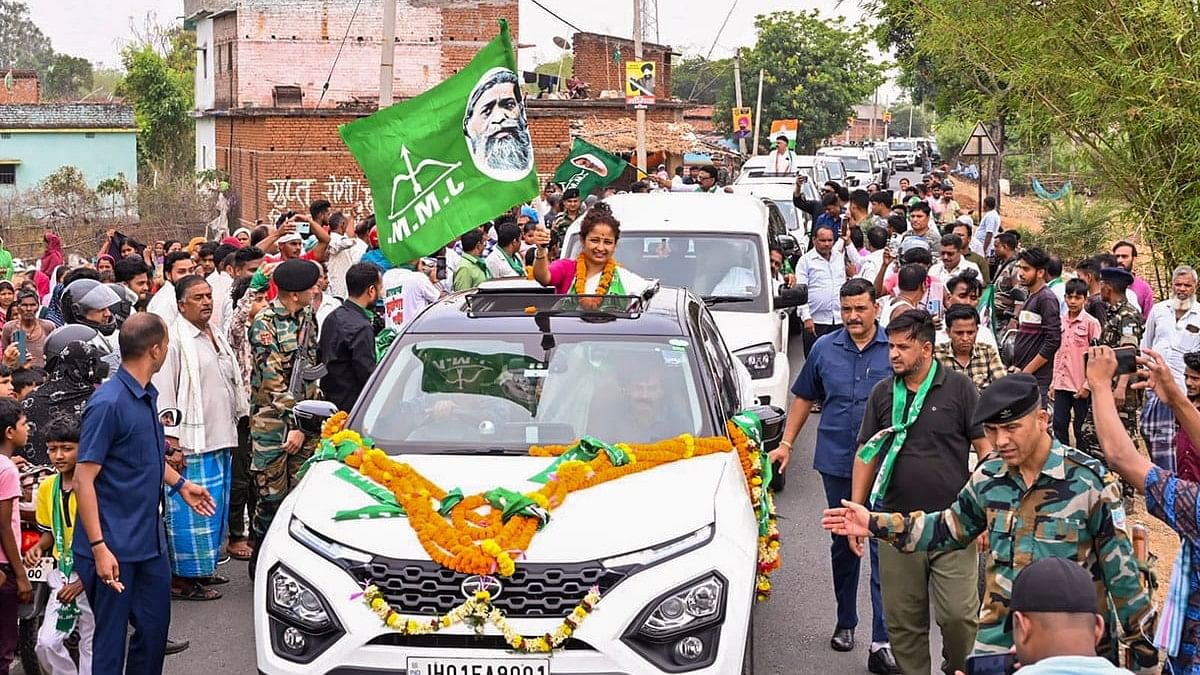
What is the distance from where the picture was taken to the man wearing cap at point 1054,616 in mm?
3797

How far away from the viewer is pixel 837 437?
7676mm

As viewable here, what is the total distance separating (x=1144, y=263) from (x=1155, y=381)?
446 inches

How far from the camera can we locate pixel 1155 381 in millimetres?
4953

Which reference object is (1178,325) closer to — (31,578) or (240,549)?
(240,549)

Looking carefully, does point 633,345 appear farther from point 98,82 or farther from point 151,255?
point 98,82

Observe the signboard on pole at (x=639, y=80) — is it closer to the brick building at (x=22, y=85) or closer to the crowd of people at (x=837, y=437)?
the crowd of people at (x=837, y=437)

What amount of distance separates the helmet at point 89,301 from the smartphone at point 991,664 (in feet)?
18.3

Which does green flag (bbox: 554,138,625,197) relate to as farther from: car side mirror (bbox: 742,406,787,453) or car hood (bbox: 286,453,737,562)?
car hood (bbox: 286,453,737,562)

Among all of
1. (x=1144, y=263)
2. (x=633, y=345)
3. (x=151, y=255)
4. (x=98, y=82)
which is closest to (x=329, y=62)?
(x=151, y=255)

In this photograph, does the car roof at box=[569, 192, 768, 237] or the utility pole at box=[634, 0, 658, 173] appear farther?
the utility pole at box=[634, 0, 658, 173]

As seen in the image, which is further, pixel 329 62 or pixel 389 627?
pixel 329 62

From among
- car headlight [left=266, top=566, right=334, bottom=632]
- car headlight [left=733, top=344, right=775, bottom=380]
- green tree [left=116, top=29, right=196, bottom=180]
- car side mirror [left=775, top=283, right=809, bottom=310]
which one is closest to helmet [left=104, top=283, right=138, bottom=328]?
car headlight [left=266, top=566, right=334, bottom=632]

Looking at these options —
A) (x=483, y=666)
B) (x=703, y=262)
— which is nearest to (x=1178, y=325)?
(x=703, y=262)

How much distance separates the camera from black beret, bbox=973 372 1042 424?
16.5 ft
